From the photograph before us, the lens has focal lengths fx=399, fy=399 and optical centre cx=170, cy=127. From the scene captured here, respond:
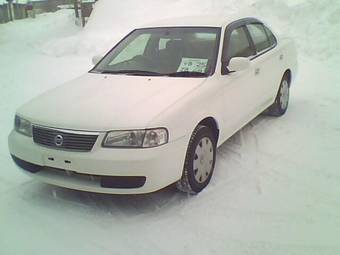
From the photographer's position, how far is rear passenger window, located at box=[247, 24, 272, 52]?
16.0 feet

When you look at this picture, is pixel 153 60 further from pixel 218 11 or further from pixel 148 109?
pixel 218 11

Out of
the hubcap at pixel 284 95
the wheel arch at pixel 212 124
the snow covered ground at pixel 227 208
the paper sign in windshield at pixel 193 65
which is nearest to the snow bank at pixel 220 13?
the hubcap at pixel 284 95

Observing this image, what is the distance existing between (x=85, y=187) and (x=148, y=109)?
0.80m

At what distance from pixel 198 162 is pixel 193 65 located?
1024 millimetres

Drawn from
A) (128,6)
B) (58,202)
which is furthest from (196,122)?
(128,6)

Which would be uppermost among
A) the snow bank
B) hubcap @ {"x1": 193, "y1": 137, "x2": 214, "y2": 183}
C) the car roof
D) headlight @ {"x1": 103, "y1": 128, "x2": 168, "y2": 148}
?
the car roof

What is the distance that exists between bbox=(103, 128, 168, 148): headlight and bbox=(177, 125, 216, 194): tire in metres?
0.45

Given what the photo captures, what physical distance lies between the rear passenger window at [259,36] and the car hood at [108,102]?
1.53m

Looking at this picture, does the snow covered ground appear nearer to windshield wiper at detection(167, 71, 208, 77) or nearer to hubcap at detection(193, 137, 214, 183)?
hubcap at detection(193, 137, 214, 183)

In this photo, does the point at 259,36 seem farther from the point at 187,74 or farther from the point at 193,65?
the point at 187,74

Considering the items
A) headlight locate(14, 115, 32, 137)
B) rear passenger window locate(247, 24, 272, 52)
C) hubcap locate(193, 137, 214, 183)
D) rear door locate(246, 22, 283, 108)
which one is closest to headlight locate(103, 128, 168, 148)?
hubcap locate(193, 137, 214, 183)

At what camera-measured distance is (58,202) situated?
352 cm

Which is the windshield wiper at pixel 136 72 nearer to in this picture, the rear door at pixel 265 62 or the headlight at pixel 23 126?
the headlight at pixel 23 126

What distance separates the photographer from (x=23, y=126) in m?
3.49
